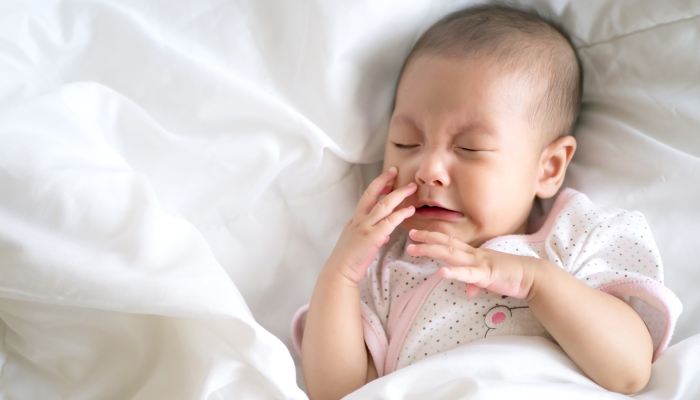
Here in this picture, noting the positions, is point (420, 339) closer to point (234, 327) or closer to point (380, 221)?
point (380, 221)

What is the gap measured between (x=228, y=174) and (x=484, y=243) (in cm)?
53

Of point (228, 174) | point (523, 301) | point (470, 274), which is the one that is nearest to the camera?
point (470, 274)

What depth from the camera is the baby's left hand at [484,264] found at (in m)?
0.97

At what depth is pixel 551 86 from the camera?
1.18 meters

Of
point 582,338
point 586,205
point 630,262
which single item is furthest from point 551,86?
point 582,338

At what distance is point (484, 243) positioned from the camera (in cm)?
115

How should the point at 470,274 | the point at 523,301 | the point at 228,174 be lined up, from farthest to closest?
1. the point at 228,174
2. the point at 523,301
3. the point at 470,274

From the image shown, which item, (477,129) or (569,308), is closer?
(569,308)

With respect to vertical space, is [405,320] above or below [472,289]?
below

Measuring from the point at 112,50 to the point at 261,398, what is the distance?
0.70 metres

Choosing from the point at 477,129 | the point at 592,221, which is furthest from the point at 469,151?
the point at 592,221

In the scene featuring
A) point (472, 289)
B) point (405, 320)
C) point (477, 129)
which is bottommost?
point (405, 320)

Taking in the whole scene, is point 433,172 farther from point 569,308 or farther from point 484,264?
point 569,308

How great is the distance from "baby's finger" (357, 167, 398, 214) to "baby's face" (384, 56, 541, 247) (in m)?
0.02
